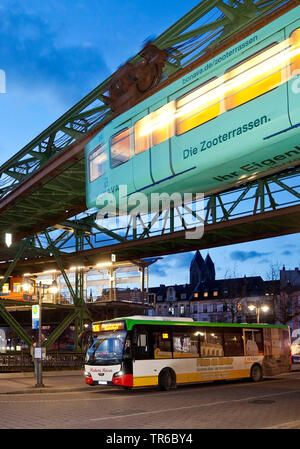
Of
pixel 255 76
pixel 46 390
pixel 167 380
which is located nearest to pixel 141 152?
pixel 255 76

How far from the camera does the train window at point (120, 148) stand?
32.2ft

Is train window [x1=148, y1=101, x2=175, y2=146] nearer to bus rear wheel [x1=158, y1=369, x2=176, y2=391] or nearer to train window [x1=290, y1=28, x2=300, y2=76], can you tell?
train window [x1=290, y1=28, x2=300, y2=76]

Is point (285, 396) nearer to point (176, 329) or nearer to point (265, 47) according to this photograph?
point (176, 329)

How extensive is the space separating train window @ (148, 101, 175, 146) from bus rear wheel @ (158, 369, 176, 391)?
1465 centimetres

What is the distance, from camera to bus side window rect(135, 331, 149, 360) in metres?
21.1

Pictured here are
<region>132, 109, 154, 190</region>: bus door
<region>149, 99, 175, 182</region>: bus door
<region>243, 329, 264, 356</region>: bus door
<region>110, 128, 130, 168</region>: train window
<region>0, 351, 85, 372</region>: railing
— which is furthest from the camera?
<region>0, 351, 85, 372</region>: railing

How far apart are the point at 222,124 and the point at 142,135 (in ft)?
6.68

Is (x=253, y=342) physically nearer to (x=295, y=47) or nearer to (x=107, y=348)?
(x=107, y=348)

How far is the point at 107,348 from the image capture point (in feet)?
71.3

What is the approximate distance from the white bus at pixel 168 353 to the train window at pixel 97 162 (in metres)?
11.5

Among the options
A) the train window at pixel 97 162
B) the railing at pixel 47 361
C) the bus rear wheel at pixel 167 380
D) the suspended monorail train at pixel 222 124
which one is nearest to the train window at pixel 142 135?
the suspended monorail train at pixel 222 124

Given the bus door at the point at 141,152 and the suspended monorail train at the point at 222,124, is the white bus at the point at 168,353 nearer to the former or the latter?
the suspended monorail train at the point at 222,124

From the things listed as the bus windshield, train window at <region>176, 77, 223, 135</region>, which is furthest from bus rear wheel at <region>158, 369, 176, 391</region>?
train window at <region>176, 77, 223, 135</region>

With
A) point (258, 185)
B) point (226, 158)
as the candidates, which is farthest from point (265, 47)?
point (258, 185)
